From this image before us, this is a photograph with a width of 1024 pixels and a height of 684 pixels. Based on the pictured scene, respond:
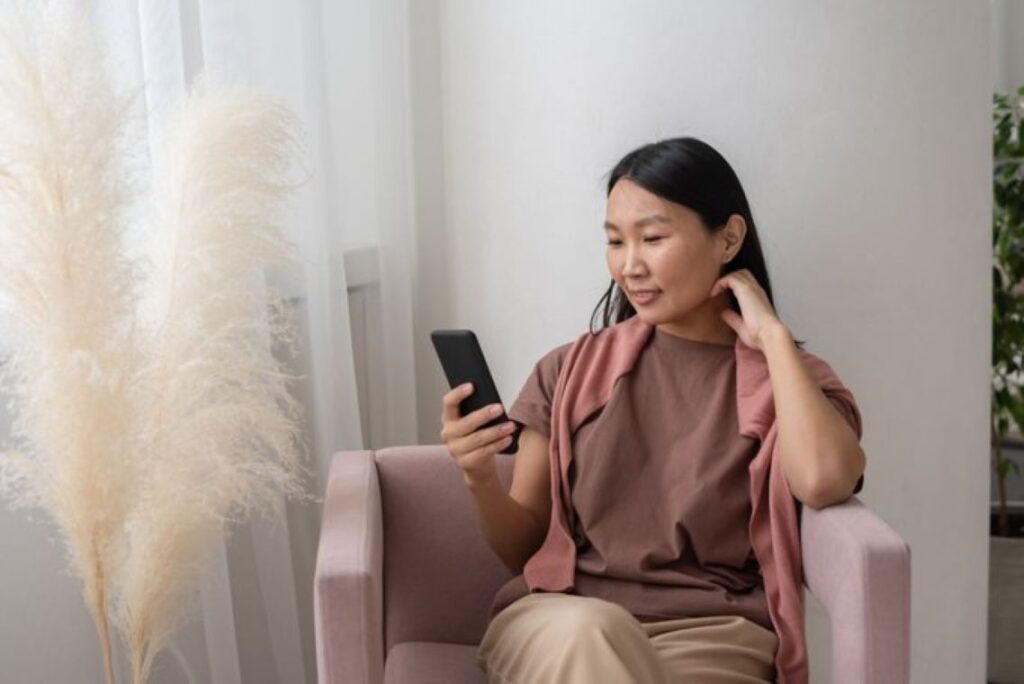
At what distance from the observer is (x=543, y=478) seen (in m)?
2.34

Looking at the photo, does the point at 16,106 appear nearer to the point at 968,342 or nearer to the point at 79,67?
the point at 79,67

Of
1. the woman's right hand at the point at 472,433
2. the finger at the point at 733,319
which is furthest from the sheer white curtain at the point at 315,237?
the finger at the point at 733,319

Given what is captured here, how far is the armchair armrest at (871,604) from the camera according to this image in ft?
6.20

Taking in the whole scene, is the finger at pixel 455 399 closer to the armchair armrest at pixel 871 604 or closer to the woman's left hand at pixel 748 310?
the woman's left hand at pixel 748 310

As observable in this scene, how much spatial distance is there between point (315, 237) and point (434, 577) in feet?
2.24

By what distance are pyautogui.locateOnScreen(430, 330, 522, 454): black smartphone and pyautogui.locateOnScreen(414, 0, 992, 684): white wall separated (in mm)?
490

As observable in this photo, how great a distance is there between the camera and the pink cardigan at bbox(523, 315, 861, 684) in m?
2.13

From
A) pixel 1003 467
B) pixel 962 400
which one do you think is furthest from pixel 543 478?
pixel 1003 467

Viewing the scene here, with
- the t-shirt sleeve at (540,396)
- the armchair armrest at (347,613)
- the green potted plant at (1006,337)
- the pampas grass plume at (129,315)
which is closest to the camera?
the armchair armrest at (347,613)

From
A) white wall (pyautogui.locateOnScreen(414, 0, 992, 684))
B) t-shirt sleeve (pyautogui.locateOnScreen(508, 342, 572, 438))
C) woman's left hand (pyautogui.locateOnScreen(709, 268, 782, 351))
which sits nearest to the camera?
woman's left hand (pyautogui.locateOnScreen(709, 268, 782, 351))

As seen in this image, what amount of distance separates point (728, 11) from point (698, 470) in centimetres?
76

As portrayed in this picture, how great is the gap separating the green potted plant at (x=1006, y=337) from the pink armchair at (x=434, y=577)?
65.2 inches

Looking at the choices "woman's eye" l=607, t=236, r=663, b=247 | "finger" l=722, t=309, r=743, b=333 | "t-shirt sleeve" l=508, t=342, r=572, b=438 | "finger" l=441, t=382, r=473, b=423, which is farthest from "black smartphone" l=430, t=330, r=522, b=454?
"finger" l=722, t=309, r=743, b=333

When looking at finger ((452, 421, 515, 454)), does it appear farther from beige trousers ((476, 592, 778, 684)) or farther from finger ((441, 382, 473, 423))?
beige trousers ((476, 592, 778, 684))
